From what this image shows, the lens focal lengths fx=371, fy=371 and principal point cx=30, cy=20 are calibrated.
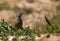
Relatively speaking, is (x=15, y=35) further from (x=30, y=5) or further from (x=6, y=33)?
(x=30, y=5)

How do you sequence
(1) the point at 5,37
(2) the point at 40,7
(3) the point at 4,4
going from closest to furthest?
(1) the point at 5,37, (2) the point at 40,7, (3) the point at 4,4

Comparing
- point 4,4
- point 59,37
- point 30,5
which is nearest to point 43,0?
point 30,5

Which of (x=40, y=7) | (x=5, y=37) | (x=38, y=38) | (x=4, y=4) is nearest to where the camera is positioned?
(x=5, y=37)

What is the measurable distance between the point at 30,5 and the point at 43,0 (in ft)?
4.47

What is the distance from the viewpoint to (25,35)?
1210 cm

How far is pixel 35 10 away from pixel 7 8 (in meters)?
2.20

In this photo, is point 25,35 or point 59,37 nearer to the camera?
point 25,35

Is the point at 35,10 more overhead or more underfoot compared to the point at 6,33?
more underfoot

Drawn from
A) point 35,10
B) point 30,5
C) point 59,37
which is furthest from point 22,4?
point 59,37

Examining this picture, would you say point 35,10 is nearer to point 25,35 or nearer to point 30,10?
point 30,10

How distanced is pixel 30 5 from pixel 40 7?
235 centimetres

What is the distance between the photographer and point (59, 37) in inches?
514

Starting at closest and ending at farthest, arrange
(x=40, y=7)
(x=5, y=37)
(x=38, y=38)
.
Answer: (x=5, y=37)
(x=38, y=38)
(x=40, y=7)

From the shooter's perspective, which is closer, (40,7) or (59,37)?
(59,37)
